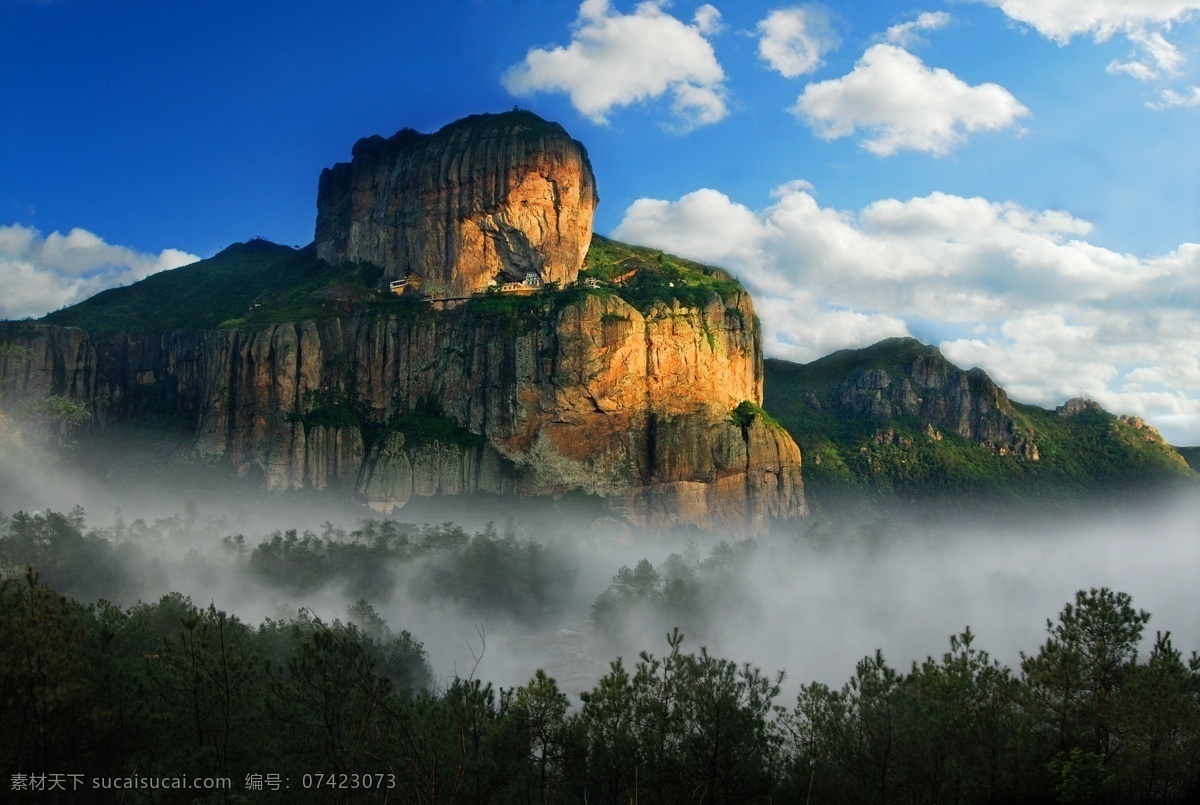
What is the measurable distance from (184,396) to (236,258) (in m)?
45.7

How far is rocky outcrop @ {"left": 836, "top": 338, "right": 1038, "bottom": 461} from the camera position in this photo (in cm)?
12588

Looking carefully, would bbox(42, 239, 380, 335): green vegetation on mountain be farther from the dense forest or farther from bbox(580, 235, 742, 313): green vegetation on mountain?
the dense forest

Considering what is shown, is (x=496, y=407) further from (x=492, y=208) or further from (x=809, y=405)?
(x=809, y=405)

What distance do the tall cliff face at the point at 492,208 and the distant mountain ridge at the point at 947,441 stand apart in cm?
4376

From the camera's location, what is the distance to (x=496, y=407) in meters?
94.8

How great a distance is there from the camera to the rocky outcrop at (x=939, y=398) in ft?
413

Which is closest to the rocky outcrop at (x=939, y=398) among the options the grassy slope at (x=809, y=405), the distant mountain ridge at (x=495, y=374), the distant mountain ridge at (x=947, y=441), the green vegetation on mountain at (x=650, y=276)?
the distant mountain ridge at (x=947, y=441)

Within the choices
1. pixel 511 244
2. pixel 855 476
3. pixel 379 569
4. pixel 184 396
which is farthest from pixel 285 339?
pixel 855 476

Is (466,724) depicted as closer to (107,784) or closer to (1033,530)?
(107,784)

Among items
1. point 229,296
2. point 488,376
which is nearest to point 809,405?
point 488,376

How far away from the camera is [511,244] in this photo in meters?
103

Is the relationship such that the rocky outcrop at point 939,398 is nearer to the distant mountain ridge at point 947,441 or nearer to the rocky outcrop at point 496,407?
the distant mountain ridge at point 947,441

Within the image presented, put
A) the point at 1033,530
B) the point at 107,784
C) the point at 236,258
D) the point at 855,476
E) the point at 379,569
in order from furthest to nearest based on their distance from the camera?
the point at 236,258 < the point at 855,476 < the point at 1033,530 < the point at 379,569 < the point at 107,784

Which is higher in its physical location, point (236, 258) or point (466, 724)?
point (236, 258)
